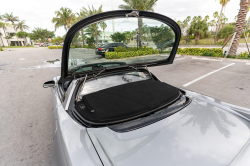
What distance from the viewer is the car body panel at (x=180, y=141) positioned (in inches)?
33.0

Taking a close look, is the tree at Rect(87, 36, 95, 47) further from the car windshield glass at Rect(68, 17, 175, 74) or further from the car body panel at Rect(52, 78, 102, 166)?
the car body panel at Rect(52, 78, 102, 166)

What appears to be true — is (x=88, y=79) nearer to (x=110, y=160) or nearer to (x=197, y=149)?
(x=110, y=160)

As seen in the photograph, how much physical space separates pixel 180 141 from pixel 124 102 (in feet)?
2.19

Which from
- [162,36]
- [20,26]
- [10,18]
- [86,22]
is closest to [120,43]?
[86,22]

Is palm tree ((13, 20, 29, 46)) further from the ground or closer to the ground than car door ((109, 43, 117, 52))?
further from the ground

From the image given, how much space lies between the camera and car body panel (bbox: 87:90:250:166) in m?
0.84

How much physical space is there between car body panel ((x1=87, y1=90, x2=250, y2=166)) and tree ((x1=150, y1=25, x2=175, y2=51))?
1.41 m

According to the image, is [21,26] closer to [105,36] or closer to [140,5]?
[140,5]

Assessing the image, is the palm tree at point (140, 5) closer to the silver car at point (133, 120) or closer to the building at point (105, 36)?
the silver car at point (133, 120)

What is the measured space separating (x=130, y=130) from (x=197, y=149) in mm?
530

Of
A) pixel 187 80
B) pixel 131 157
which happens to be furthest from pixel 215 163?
pixel 187 80

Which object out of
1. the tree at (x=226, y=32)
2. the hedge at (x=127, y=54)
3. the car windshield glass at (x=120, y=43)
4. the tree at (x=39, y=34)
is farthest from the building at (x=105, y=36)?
the tree at (x=39, y=34)

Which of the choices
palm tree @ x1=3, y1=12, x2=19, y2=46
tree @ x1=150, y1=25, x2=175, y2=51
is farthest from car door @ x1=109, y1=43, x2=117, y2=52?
palm tree @ x1=3, y1=12, x2=19, y2=46

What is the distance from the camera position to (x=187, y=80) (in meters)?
5.01
